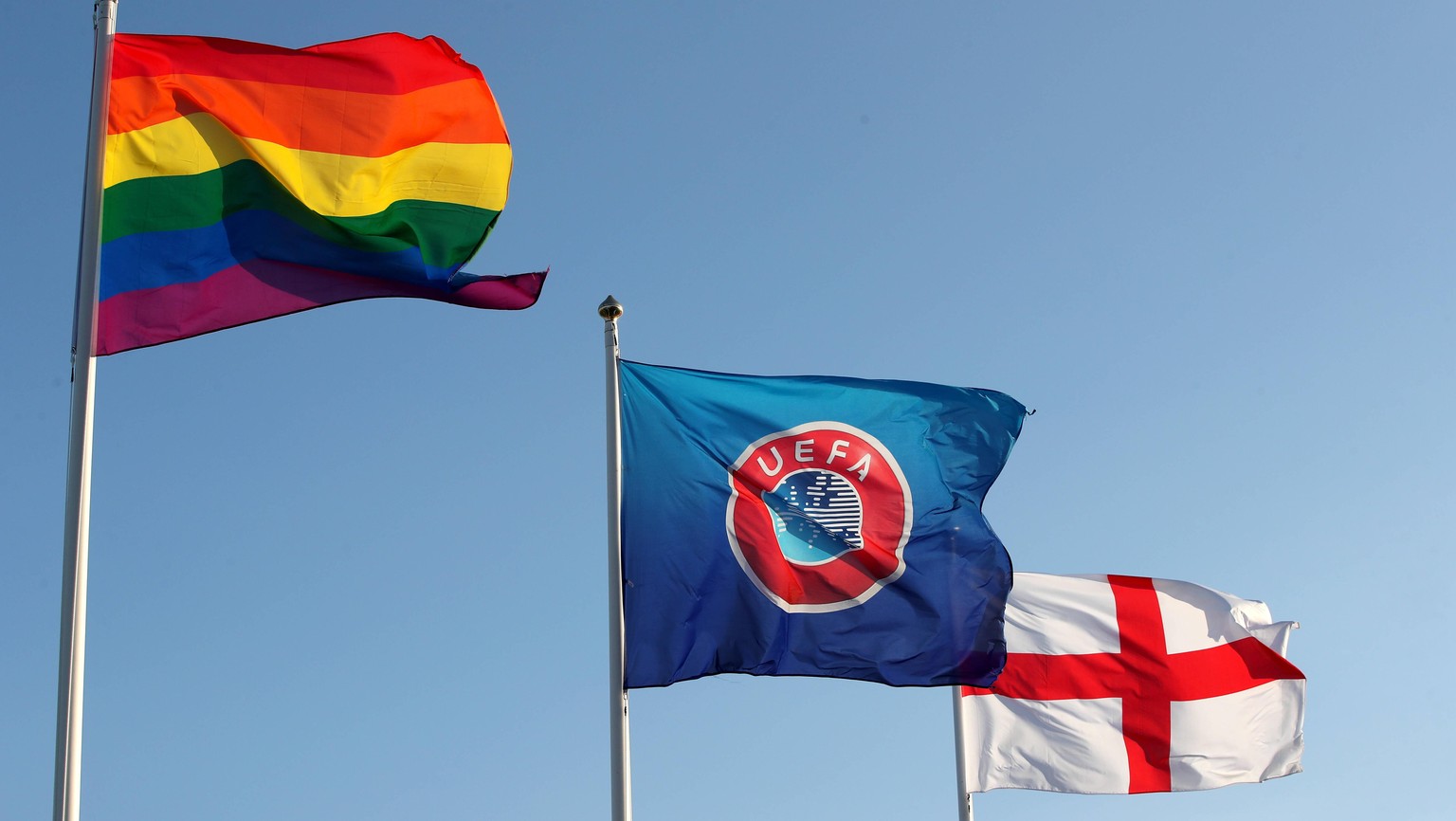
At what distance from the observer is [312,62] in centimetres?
→ 1608

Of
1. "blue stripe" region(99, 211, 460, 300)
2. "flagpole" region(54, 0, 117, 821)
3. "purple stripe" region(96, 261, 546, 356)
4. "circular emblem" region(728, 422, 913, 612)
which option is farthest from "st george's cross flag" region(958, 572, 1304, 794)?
"flagpole" region(54, 0, 117, 821)

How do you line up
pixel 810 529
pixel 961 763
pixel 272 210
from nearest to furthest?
pixel 272 210
pixel 810 529
pixel 961 763

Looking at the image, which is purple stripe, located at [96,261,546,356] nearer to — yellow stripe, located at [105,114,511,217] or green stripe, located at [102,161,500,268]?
green stripe, located at [102,161,500,268]

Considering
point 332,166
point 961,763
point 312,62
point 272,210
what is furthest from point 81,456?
point 961,763

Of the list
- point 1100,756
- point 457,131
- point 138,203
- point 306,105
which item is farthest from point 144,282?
point 1100,756

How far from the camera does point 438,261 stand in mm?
16094

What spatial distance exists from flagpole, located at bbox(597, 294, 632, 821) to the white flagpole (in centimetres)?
762

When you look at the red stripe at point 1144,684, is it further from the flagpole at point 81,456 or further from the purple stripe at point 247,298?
the flagpole at point 81,456

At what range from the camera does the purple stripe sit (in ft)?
47.7

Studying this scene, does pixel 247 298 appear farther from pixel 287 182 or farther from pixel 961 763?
pixel 961 763

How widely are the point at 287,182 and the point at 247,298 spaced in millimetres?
1119

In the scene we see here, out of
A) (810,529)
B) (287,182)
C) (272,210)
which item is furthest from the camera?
(810,529)

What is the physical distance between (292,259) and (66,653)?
388 centimetres

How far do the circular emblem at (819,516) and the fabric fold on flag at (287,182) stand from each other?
3.77 meters
